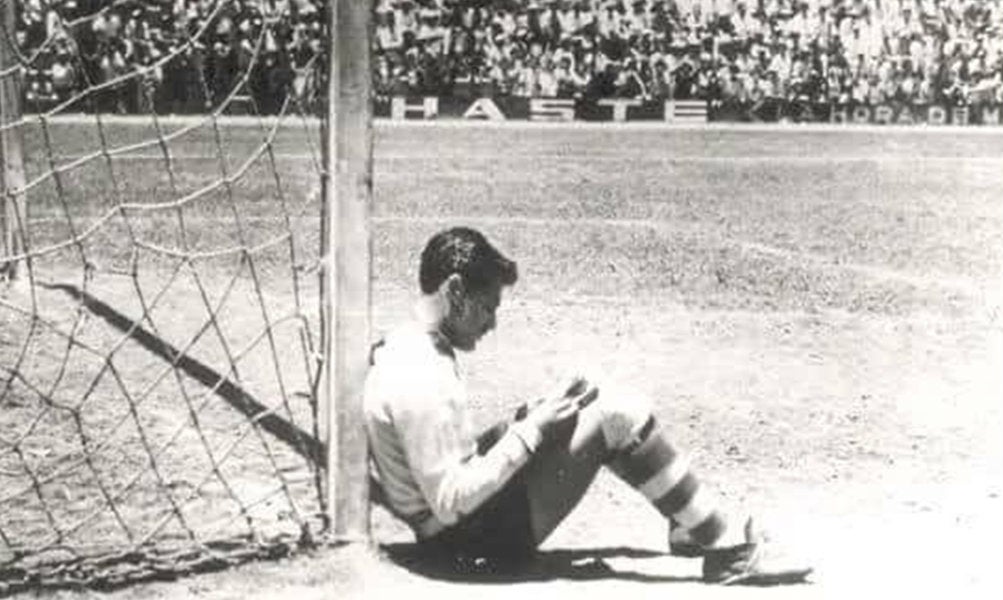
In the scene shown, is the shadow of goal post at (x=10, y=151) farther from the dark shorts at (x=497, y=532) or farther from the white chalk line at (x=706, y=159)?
the white chalk line at (x=706, y=159)

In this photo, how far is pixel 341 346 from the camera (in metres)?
5.00

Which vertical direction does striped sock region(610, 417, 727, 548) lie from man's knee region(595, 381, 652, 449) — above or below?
below

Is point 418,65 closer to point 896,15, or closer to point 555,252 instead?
point 896,15

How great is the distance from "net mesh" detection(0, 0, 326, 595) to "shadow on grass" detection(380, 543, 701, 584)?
1.28ft

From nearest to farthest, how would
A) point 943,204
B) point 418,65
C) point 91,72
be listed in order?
point 943,204 < point 91,72 < point 418,65

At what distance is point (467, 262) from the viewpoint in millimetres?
4656

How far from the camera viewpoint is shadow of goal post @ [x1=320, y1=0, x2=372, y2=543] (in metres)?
4.94

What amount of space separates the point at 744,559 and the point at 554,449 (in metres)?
0.67

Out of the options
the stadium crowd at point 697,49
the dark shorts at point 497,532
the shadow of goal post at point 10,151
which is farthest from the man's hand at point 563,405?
the stadium crowd at point 697,49

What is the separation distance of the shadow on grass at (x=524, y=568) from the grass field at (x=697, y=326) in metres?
0.03

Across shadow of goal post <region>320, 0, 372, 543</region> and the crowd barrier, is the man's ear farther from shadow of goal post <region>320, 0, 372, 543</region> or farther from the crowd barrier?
the crowd barrier

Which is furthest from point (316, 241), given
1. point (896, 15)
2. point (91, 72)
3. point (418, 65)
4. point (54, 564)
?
point (896, 15)

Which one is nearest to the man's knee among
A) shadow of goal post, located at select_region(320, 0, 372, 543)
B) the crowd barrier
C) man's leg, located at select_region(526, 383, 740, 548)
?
man's leg, located at select_region(526, 383, 740, 548)

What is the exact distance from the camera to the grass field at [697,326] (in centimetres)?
544
